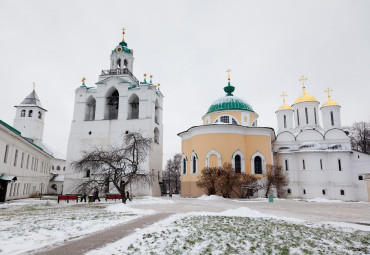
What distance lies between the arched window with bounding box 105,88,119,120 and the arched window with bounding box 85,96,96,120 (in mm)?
2359

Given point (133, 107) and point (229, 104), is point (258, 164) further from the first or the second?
point (133, 107)

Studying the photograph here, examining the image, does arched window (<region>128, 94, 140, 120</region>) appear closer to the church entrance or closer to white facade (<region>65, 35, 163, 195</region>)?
white facade (<region>65, 35, 163, 195</region>)

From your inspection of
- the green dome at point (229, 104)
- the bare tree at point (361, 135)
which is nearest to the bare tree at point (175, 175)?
the green dome at point (229, 104)

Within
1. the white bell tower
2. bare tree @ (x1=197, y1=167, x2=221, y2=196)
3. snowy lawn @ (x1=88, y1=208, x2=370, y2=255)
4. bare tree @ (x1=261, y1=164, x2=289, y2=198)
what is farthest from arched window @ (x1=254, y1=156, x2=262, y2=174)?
the white bell tower

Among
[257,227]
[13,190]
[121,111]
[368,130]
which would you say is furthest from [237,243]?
[368,130]

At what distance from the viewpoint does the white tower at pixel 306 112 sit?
39.4 m

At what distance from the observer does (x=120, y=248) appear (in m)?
6.16

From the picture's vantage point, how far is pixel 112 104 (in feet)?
126

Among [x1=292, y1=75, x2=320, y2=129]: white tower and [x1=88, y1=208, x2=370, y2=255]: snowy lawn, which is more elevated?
[x1=292, y1=75, x2=320, y2=129]: white tower

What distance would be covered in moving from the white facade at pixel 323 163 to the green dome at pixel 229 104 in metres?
6.83

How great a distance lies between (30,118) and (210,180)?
3871cm

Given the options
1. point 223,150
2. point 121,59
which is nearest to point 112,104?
point 121,59

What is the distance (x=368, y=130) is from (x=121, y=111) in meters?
39.8

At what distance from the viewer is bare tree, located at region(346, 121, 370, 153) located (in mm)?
45406
